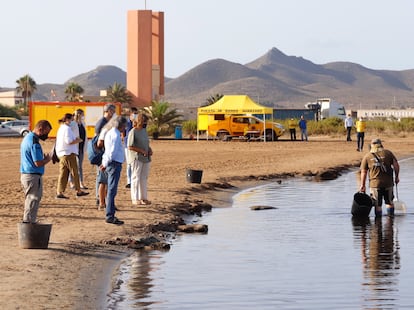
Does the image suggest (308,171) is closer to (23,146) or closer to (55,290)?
(23,146)

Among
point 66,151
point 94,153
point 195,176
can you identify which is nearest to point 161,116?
point 195,176

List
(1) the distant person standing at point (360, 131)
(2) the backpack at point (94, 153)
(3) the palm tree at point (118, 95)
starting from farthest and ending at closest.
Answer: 1. (3) the palm tree at point (118, 95)
2. (1) the distant person standing at point (360, 131)
3. (2) the backpack at point (94, 153)

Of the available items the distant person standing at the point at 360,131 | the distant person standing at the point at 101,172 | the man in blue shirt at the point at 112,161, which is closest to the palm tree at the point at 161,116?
the distant person standing at the point at 360,131

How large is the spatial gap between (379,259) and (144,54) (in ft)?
245

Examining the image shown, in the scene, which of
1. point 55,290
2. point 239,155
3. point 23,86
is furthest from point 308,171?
point 23,86

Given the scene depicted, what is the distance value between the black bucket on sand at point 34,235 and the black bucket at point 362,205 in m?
7.12

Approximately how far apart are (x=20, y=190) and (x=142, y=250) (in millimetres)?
7902

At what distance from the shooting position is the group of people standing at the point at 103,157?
12.9 metres

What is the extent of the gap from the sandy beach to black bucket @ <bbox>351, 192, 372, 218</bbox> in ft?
10.1

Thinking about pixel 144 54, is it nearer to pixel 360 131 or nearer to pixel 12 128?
pixel 12 128

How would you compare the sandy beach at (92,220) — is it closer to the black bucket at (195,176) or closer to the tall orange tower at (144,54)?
the black bucket at (195,176)

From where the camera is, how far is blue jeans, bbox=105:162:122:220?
600 inches

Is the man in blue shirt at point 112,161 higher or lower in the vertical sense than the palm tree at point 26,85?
lower

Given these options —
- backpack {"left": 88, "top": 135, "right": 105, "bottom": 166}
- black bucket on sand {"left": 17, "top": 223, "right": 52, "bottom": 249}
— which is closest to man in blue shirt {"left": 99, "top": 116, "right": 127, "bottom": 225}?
backpack {"left": 88, "top": 135, "right": 105, "bottom": 166}
